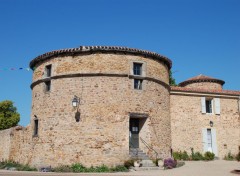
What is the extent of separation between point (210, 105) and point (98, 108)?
9.78m

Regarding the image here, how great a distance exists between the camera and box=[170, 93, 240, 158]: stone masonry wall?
2084cm

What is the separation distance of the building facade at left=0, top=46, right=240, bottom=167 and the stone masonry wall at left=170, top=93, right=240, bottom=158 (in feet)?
6.43

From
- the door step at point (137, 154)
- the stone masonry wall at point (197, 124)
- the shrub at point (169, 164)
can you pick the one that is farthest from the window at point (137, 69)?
the shrub at point (169, 164)

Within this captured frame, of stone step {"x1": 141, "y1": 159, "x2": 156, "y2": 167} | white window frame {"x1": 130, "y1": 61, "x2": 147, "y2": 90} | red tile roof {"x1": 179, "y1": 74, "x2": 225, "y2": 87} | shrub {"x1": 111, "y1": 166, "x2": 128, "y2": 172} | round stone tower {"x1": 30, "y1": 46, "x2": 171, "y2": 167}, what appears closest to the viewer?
shrub {"x1": 111, "y1": 166, "x2": 128, "y2": 172}

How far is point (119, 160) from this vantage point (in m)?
16.1

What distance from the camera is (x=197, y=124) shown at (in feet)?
69.9

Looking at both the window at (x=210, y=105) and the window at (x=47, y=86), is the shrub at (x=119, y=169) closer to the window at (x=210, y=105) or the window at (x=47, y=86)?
the window at (x=47, y=86)

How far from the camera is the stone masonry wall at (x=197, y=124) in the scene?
20844mm

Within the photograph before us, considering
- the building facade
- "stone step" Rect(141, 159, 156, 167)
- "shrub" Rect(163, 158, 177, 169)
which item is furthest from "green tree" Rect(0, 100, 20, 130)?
"shrub" Rect(163, 158, 177, 169)

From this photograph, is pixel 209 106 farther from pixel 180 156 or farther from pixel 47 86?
pixel 47 86

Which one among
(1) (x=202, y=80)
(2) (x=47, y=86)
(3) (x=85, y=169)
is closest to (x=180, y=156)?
(3) (x=85, y=169)

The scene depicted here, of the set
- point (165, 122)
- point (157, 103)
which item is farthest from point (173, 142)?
point (157, 103)

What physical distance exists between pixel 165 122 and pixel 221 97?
244 inches

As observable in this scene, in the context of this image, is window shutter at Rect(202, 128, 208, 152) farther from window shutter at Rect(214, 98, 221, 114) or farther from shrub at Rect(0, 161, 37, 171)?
shrub at Rect(0, 161, 37, 171)
